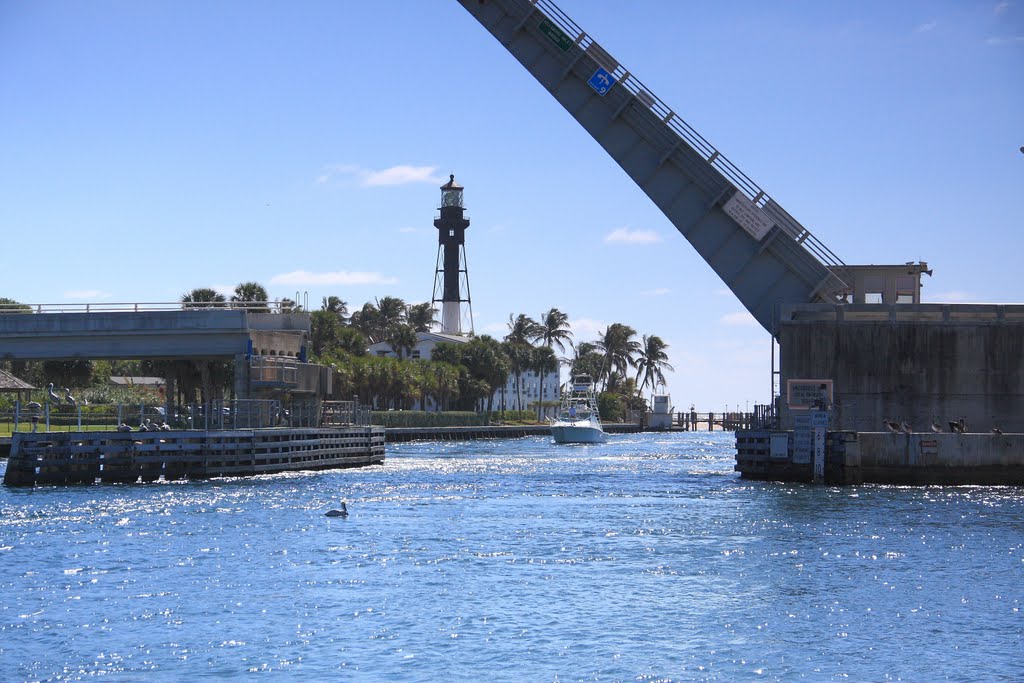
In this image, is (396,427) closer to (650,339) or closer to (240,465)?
(240,465)

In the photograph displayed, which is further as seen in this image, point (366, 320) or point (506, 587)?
point (366, 320)

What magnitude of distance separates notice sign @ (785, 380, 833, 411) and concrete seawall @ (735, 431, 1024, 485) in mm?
1519

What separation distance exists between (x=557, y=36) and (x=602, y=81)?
2317 millimetres

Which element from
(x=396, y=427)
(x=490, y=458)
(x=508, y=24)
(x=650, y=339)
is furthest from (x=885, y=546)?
(x=650, y=339)

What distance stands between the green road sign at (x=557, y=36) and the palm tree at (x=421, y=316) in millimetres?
87983

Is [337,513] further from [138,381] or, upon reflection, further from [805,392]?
[138,381]

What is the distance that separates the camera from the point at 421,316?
431ft

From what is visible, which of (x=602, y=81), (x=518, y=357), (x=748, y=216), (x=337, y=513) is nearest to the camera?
(x=337, y=513)

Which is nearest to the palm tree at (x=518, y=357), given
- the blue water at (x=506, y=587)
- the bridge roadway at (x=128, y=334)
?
the bridge roadway at (x=128, y=334)

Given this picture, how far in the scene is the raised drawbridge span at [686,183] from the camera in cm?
4141

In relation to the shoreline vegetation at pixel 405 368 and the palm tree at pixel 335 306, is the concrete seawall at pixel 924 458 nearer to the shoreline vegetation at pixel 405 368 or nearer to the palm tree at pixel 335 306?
the shoreline vegetation at pixel 405 368

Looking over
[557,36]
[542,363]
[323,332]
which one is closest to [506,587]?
[557,36]

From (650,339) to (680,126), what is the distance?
391 ft

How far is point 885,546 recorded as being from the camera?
26141mm
